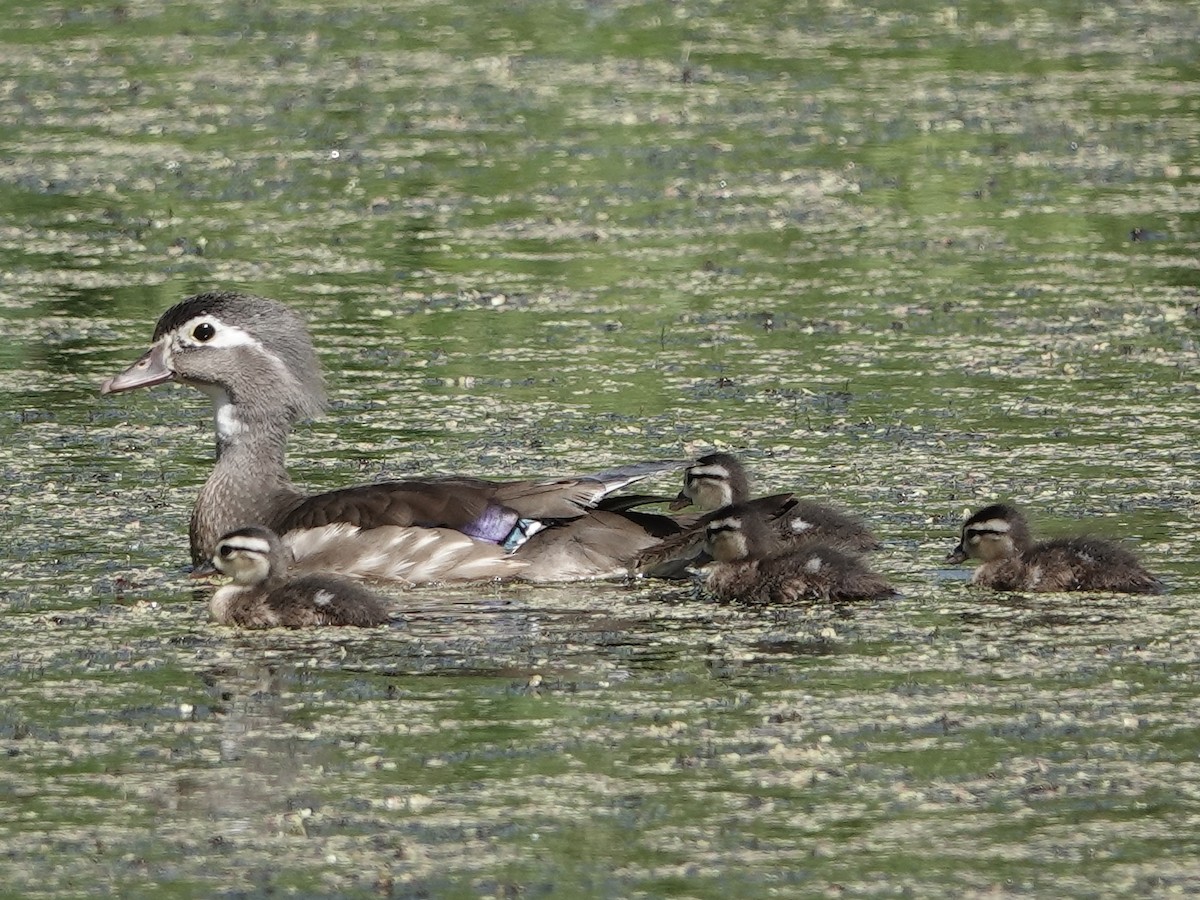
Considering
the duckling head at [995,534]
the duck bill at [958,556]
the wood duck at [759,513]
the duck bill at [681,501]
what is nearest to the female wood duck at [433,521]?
the wood duck at [759,513]

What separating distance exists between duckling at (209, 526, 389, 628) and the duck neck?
0.76 meters

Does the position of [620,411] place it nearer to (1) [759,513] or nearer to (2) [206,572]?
(1) [759,513]

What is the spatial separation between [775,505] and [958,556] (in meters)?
0.63

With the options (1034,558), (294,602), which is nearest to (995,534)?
(1034,558)

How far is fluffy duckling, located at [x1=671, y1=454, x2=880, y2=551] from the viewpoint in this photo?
845 centimetres

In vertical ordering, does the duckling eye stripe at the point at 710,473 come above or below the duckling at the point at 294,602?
above

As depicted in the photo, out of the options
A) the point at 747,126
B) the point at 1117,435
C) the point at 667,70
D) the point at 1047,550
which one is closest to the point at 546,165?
the point at 747,126

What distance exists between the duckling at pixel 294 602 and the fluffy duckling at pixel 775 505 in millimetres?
1422

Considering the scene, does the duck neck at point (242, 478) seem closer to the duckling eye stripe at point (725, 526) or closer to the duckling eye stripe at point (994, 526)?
the duckling eye stripe at point (725, 526)

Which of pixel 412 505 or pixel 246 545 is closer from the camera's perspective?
pixel 246 545

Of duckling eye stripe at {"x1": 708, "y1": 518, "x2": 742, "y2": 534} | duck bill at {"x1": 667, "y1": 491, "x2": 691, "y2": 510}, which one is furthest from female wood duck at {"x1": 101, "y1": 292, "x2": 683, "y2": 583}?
duckling eye stripe at {"x1": 708, "y1": 518, "x2": 742, "y2": 534}

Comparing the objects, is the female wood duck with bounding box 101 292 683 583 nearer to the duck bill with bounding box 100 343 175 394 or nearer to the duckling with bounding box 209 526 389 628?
the duck bill with bounding box 100 343 175 394

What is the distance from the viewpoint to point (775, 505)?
27.8 ft

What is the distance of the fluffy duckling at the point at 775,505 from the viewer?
27.7 ft
